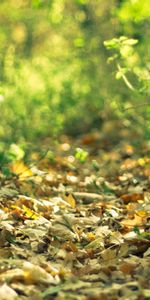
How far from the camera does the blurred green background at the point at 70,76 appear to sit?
7625 millimetres

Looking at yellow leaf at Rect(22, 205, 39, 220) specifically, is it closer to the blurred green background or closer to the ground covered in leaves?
the ground covered in leaves

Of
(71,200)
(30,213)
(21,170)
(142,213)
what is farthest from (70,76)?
(30,213)

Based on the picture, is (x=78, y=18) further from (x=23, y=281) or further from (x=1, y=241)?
(x=23, y=281)

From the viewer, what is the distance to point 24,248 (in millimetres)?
3662

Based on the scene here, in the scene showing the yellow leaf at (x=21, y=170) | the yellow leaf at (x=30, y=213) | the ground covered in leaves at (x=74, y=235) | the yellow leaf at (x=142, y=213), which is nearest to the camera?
the ground covered in leaves at (x=74, y=235)

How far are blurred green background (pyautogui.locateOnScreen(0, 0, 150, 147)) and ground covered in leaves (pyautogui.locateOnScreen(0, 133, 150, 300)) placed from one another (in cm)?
141

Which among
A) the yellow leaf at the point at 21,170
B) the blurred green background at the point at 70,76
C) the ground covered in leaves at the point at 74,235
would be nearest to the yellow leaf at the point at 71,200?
the ground covered in leaves at the point at 74,235

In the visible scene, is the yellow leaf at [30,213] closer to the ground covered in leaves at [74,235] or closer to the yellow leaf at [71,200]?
the ground covered in leaves at [74,235]

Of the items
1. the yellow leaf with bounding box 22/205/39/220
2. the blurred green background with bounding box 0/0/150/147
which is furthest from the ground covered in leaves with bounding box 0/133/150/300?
the blurred green background with bounding box 0/0/150/147

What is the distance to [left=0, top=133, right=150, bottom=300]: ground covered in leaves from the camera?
306 centimetres

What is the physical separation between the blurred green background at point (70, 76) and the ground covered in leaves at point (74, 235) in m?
1.41

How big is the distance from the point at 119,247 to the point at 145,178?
2.10m

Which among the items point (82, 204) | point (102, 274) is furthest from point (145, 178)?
point (102, 274)

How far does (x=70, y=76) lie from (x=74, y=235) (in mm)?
5429
